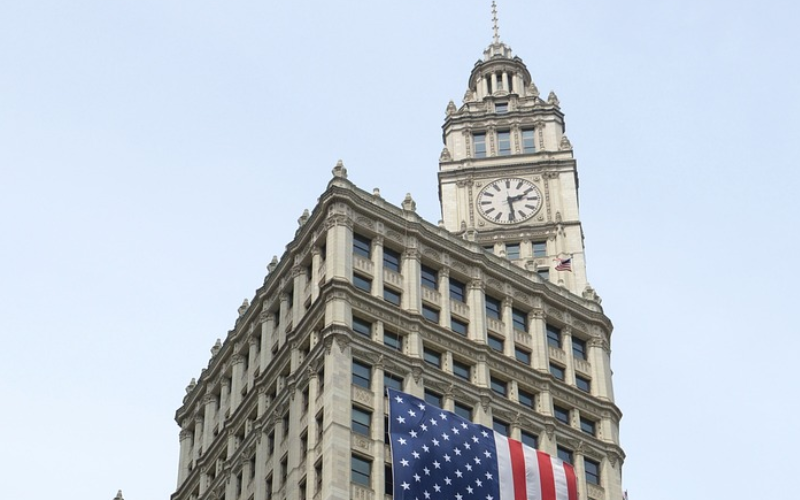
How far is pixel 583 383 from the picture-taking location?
105 m

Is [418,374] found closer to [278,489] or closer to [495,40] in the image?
[278,489]

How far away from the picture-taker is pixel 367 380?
92.4 meters

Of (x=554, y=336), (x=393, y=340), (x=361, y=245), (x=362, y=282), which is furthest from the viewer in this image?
(x=554, y=336)

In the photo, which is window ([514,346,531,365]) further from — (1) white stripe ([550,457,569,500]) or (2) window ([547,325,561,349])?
(1) white stripe ([550,457,569,500])

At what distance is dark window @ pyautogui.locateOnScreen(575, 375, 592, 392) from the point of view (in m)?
104

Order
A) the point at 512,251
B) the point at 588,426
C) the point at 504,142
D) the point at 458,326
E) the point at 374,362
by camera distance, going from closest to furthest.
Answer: the point at 374,362 < the point at 458,326 < the point at 588,426 < the point at 512,251 < the point at 504,142

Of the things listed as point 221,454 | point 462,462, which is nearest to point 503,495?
point 462,462

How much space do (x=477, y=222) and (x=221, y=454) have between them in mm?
35488

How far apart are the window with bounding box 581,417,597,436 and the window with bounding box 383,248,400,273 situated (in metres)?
15.2

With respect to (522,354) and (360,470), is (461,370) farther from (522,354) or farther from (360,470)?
(360,470)

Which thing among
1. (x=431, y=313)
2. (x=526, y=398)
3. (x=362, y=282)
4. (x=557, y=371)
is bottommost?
(x=526, y=398)

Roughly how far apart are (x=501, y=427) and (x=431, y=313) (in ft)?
28.9

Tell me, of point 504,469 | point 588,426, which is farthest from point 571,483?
point 588,426

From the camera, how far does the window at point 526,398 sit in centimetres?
10006
